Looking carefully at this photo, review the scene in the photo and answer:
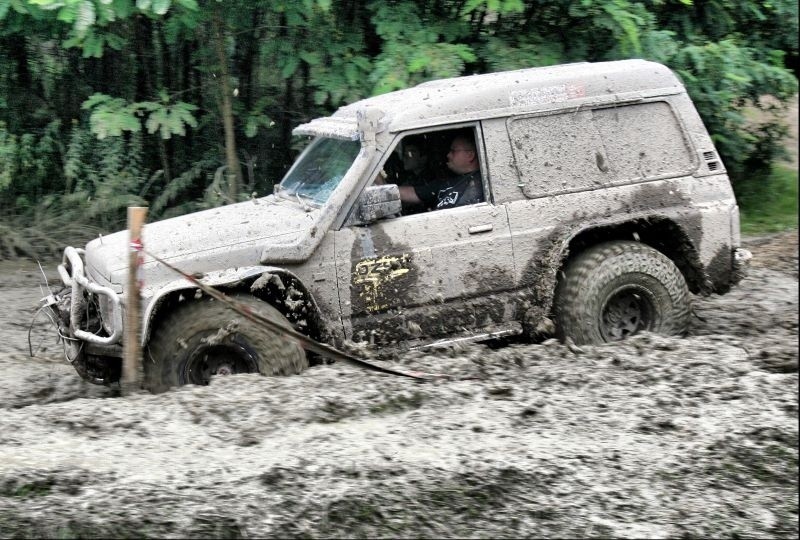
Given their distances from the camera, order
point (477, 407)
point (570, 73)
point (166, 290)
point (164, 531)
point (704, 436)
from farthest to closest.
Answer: point (570, 73) < point (166, 290) < point (477, 407) < point (704, 436) < point (164, 531)

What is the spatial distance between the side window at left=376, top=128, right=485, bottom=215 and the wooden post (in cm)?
170

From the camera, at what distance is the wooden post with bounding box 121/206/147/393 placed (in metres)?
5.27

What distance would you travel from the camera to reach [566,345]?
6129mm

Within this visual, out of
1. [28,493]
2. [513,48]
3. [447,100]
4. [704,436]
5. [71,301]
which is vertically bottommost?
[704,436]


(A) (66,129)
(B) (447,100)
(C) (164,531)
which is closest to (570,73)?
(B) (447,100)

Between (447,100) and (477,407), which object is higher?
(447,100)

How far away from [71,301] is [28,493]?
1.93m

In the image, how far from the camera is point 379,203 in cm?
582

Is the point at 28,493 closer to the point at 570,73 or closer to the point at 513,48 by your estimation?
the point at 570,73

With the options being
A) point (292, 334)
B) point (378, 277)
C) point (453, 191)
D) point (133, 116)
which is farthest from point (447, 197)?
point (133, 116)

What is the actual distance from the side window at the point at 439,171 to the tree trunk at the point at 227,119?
13.0ft

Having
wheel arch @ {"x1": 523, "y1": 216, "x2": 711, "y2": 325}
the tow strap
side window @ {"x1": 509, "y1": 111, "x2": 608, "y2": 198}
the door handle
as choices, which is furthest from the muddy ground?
side window @ {"x1": 509, "y1": 111, "x2": 608, "y2": 198}

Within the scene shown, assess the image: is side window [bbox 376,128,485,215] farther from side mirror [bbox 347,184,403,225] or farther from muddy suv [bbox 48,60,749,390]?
side mirror [bbox 347,184,403,225]

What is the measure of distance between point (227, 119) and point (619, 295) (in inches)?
201
